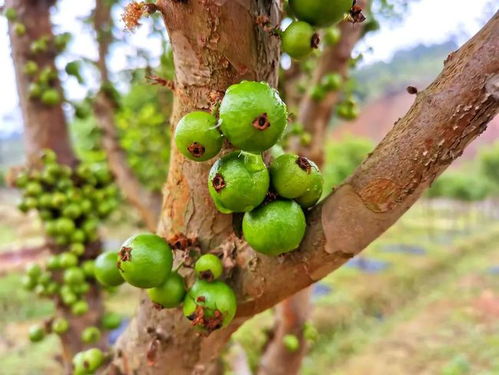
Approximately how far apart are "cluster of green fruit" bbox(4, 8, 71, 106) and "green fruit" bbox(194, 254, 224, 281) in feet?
7.93

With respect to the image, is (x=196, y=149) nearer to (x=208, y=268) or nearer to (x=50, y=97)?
(x=208, y=268)

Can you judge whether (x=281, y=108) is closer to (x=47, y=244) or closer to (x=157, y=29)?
(x=157, y=29)

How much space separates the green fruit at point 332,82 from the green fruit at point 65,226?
80.2 inches

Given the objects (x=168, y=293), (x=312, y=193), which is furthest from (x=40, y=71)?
(x=312, y=193)

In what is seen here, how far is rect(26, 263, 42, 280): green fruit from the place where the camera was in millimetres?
2986

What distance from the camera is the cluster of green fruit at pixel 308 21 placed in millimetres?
1151

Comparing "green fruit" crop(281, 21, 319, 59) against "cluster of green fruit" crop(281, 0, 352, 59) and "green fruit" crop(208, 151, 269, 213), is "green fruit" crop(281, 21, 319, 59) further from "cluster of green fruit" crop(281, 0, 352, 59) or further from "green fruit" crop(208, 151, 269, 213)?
"green fruit" crop(208, 151, 269, 213)

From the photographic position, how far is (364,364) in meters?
9.45

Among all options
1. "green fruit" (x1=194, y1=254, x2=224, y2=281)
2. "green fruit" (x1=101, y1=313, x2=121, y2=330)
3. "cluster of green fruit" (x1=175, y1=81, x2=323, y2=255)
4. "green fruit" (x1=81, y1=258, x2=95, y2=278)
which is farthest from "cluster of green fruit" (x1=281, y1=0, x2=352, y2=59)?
"green fruit" (x1=101, y1=313, x2=121, y2=330)

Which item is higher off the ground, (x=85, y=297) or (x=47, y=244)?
(x=47, y=244)

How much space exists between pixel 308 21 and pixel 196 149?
0.49 meters

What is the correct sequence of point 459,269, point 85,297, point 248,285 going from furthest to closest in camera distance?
point 459,269 → point 85,297 → point 248,285

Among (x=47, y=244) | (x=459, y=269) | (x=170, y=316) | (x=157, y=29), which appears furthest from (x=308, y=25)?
(x=459, y=269)

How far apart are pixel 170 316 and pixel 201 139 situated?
83 cm
